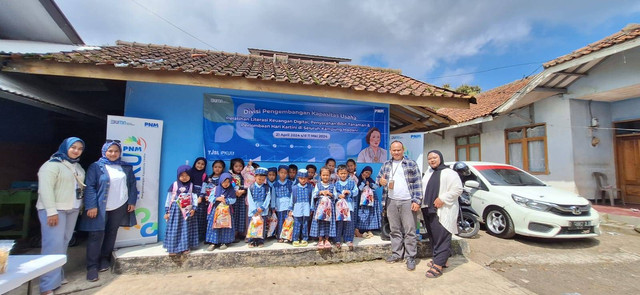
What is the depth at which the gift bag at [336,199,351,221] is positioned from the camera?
13.0 ft

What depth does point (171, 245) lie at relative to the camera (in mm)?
3451

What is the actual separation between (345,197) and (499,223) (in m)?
3.78

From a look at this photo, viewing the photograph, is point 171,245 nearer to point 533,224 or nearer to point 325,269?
point 325,269

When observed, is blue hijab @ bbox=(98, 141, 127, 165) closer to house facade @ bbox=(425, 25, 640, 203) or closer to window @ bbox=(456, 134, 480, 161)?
house facade @ bbox=(425, 25, 640, 203)

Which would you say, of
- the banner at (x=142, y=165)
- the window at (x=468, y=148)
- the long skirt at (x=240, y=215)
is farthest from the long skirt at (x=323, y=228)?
the window at (x=468, y=148)

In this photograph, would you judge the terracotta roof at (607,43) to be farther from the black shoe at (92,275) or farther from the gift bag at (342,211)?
the black shoe at (92,275)

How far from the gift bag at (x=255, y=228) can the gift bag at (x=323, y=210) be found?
2.59 feet

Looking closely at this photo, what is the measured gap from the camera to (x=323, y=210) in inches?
153

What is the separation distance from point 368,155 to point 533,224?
337 centimetres

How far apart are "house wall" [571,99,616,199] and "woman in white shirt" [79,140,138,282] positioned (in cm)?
1079

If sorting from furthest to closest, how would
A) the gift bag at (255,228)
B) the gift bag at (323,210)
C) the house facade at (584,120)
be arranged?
the house facade at (584,120)
the gift bag at (323,210)
the gift bag at (255,228)

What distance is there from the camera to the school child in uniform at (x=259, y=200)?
3832mm

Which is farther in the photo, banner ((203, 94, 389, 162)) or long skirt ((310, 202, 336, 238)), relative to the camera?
banner ((203, 94, 389, 162))

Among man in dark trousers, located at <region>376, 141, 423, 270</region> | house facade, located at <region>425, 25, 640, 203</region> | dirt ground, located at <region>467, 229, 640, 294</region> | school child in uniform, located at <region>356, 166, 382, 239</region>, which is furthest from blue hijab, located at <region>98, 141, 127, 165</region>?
house facade, located at <region>425, 25, 640, 203</region>
